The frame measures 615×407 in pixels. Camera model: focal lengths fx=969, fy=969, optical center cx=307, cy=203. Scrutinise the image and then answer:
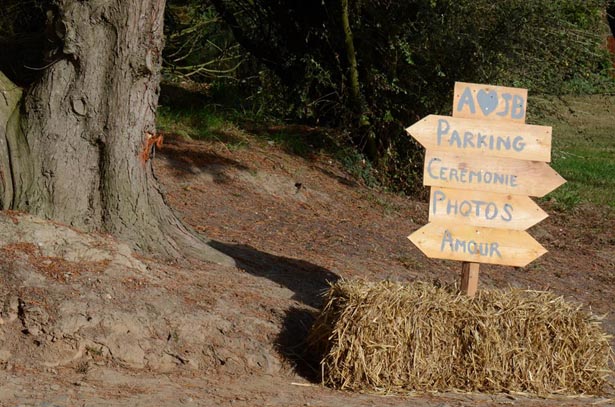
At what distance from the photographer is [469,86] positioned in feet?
23.2

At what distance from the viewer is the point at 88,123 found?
7.08m

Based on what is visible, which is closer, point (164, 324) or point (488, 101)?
point (164, 324)

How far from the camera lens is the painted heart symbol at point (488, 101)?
280 inches

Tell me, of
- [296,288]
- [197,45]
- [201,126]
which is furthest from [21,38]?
[296,288]

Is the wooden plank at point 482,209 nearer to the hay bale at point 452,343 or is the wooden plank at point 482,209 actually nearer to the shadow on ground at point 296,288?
the hay bale at point 452,343

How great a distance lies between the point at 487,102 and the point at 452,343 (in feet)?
5.94

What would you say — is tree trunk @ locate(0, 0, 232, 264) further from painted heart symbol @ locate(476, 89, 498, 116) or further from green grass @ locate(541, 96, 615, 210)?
green grass @ locate(541, 96, 615, 210)

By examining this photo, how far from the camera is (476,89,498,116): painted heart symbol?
7.12 meters

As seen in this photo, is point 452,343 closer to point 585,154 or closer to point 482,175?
point 482,175

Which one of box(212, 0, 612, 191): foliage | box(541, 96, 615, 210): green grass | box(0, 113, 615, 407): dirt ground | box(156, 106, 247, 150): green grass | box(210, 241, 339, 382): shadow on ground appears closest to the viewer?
box(0, 113, 615, 407): dirt ground

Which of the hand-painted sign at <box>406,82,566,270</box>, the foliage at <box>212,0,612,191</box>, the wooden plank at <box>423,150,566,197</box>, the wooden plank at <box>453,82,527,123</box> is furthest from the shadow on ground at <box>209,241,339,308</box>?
the foliage at <box>212,0,612,191</box>

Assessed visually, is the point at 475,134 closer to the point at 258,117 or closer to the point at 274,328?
the point at 274,328

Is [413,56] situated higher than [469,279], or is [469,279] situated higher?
[413,56]

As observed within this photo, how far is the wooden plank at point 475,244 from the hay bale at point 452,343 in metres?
0.36
